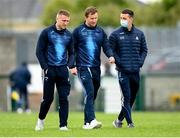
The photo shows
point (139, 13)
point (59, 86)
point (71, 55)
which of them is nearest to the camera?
point (59, 86)

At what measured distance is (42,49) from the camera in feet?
62.2

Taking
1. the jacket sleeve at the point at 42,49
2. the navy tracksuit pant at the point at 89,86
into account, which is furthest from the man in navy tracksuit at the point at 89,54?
the jacket sleeve at the point at 42,49

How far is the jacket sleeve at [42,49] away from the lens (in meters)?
18.9

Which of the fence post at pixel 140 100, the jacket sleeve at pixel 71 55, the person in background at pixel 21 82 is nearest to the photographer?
the jacket sleeve at pixel 71 55

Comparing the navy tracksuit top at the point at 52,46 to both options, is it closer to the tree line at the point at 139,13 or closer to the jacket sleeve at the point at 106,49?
the jacket sleeve at the point at 106,49

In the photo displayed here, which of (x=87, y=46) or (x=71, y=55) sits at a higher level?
(x=87, y=46)

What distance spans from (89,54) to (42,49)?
46.3 inches

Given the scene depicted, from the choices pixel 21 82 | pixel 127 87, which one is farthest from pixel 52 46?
pixel 21 82

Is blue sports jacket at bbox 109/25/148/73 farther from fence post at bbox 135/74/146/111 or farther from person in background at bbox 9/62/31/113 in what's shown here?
fence post at bbox 135/74/146/111

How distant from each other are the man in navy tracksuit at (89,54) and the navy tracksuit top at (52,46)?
0.70 meters

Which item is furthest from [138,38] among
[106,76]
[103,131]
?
[106,76]

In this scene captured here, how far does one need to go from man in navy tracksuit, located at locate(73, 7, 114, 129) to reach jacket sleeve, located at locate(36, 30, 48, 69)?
2.99 ft

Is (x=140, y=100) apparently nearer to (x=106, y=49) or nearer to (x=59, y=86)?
(x=106, y=49)

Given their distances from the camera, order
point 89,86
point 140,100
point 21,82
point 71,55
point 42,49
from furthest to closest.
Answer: point 140,100 → point 21,82 → point 89,86 → point 71,55 → point 42,49
